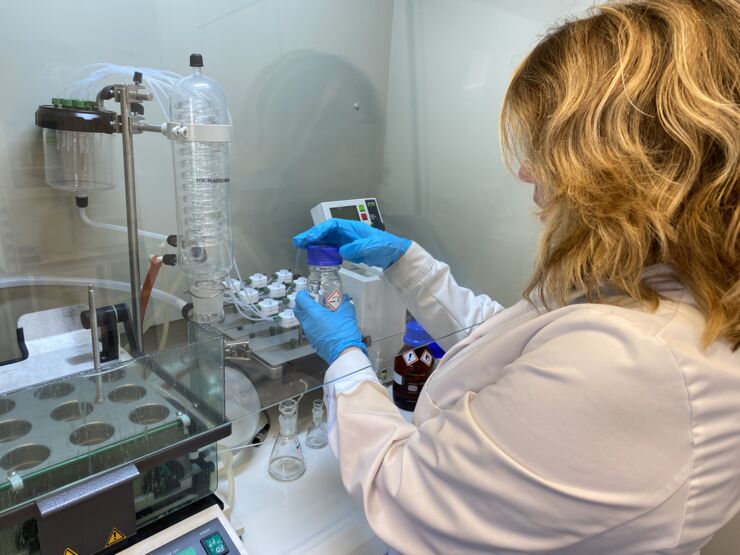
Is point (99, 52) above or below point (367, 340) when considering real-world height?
above

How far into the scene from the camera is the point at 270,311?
129cm

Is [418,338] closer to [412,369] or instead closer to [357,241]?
[412,369]

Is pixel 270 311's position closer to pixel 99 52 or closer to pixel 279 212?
pixel 279 212

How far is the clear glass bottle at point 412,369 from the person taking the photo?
1297 millimetres

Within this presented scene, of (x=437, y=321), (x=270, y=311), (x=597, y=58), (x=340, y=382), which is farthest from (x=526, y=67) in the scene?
(x=270, y=311)

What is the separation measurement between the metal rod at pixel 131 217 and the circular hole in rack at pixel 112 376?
0.27 meters

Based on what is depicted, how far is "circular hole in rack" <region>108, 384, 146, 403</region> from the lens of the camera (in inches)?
30.2

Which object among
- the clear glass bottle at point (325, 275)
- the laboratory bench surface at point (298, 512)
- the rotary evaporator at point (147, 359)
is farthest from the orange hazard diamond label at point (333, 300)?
the laboratory bench surface at point (298, 512)

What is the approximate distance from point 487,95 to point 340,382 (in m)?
0.99

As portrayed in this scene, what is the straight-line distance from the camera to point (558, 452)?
1.89 feet

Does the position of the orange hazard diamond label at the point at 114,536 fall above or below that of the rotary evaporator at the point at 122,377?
below

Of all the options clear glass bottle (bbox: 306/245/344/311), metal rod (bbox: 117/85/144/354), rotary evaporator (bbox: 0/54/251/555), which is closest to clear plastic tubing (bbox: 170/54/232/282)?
rotary evaporator (bbox: 0/54/251/555)

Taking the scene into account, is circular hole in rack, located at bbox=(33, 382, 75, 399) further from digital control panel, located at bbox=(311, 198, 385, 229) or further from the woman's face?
digital control panel, located at bbox=(311, 198, 385, 229)

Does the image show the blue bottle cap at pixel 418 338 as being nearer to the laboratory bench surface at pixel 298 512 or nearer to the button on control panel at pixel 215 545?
the laboratory bench surface at pixel 298 512
